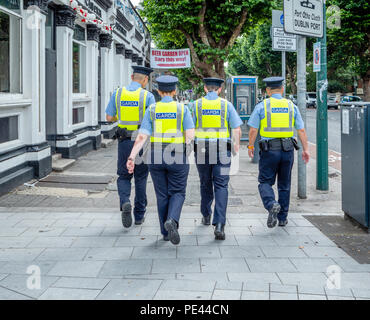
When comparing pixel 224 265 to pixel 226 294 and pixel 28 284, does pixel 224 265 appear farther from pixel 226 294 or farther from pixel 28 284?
pixel 28 284

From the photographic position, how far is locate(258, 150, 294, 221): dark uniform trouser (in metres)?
6.15

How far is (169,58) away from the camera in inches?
569

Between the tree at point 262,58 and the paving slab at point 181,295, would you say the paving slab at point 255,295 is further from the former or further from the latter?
the tree at point 262,58

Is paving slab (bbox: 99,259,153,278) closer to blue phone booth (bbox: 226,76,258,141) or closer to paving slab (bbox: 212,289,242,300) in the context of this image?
paving slab (bbox: 212,289,242,300)

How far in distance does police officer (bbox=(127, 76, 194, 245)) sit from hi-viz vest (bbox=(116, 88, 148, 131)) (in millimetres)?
621

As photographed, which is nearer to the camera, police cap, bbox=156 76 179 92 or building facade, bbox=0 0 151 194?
police cap, bbox=156 76 179 92

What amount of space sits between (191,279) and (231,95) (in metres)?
14.3

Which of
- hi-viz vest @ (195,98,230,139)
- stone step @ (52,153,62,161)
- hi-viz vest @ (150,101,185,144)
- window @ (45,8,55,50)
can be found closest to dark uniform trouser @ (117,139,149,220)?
hi-viz vest @ (150,101,185,144)

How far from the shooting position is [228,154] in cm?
586

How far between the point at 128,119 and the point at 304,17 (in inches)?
147

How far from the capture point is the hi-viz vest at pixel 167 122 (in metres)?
5.43
